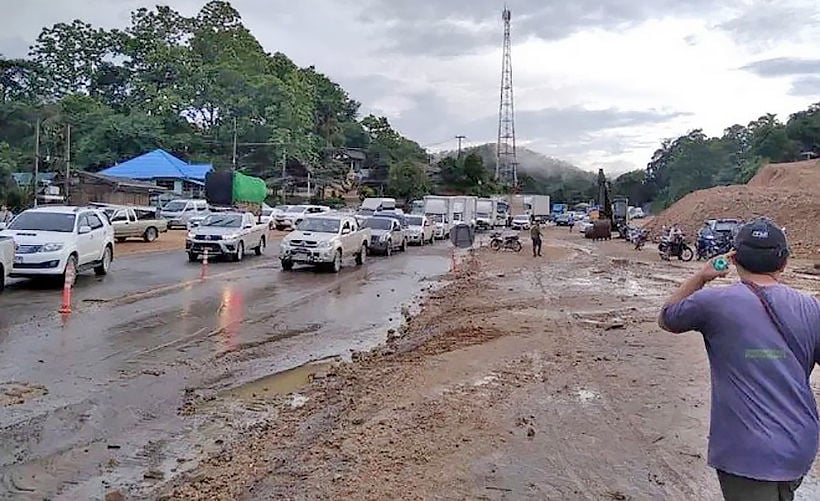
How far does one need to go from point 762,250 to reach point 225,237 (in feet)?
80.0

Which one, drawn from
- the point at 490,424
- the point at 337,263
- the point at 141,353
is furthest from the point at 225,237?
the point at 490,424

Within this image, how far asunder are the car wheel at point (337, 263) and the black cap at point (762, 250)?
69.4 ft

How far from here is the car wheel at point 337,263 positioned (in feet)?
80.2

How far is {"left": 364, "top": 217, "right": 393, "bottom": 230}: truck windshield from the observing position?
3406cm

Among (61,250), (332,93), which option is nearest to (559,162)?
(332,93)

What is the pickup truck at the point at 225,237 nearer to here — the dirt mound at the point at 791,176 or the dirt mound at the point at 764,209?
the dirt mound at the point at 764,209

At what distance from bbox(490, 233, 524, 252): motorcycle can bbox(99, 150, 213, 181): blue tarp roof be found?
28795 mm

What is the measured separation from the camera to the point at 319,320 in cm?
1468

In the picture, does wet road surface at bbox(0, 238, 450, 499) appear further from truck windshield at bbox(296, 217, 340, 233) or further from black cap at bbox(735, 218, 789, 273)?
black cap at bbox(735, 218, 789, 273)

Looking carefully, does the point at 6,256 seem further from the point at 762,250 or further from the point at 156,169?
the point at 156,169

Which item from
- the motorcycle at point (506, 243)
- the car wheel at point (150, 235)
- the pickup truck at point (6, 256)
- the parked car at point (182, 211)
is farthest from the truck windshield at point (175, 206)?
the pickup truck at point (6, 256)

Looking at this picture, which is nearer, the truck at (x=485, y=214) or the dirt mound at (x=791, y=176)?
the dirt mound at (x=791, y=176)

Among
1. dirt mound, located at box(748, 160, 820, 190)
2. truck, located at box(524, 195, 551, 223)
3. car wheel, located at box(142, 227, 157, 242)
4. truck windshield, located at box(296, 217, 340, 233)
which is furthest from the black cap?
truck, located at box(524, 195, 551, 223)

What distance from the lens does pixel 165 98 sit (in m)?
72.8
